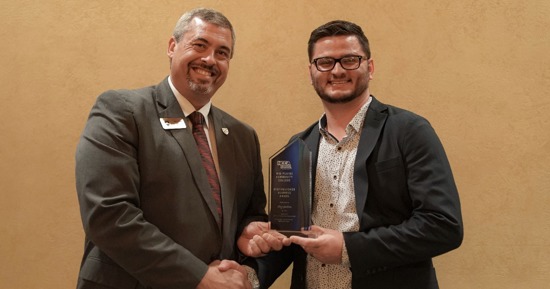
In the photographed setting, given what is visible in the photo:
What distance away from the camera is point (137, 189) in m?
1.66

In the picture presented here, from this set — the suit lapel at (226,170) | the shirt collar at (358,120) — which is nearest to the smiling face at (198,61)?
the suit lapel at (226,170)

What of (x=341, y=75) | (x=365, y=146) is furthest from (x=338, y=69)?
(x=365, y=146)

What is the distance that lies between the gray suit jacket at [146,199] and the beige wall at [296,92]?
0.78 metres

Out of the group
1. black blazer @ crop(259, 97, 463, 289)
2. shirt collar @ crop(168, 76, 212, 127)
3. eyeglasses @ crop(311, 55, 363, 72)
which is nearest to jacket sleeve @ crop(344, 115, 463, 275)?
black blazer @ crop(259, 97, 463, 289)

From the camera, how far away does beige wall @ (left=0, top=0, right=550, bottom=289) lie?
A: 7.93 ft

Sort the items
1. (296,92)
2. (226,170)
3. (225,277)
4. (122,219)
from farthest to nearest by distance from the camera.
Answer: (296,92) < (226,170) < (225,277) < (122,219)

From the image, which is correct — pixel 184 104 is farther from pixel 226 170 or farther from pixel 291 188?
pixel 291 188

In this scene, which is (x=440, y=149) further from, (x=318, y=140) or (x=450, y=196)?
(x=318, y=140)

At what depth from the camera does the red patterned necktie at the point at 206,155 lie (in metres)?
1.81

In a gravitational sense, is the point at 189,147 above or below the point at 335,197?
above

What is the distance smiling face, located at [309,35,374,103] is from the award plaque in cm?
31

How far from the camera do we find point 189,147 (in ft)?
5.79

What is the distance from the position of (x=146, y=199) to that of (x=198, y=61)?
559 mm

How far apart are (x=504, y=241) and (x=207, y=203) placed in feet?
4.98
